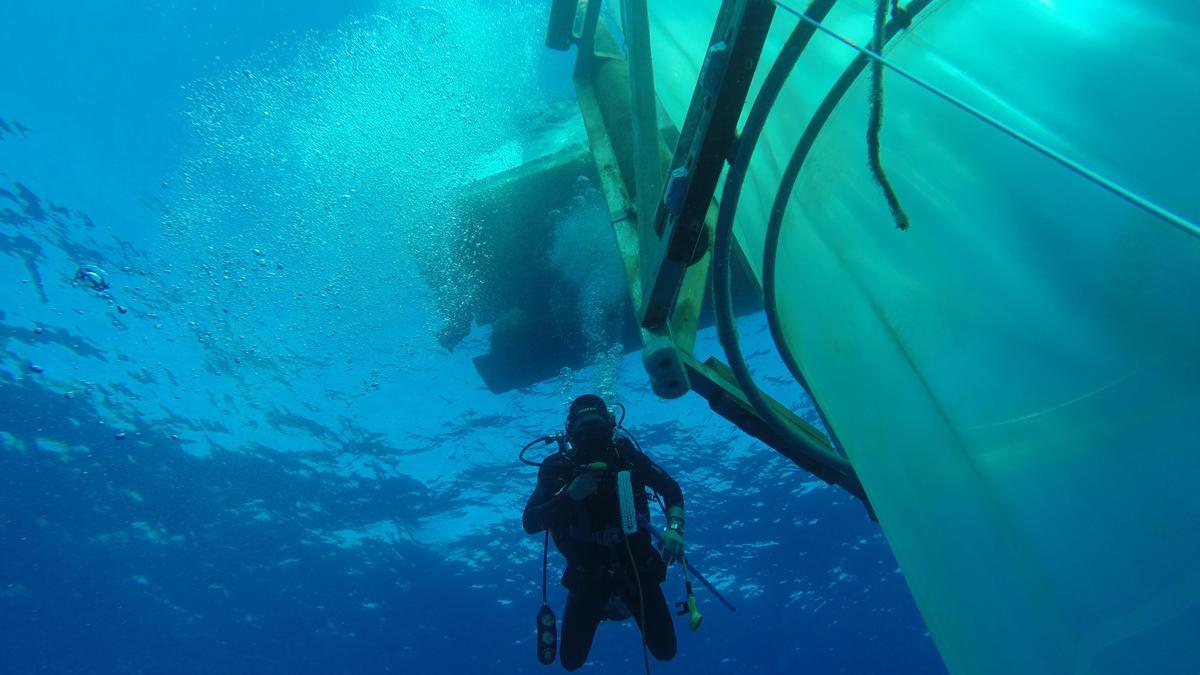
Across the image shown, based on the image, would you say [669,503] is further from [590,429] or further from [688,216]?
[688,216]

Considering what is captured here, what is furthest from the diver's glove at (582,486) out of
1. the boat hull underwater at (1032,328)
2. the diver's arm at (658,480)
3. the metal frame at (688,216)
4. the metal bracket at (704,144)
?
the boat hull underwater at (1032,328)

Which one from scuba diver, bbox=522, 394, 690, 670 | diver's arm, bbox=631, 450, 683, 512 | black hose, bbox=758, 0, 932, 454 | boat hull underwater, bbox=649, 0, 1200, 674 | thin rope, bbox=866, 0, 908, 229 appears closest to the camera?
boat hull underwater, bbox=649, 0, 1200, 674

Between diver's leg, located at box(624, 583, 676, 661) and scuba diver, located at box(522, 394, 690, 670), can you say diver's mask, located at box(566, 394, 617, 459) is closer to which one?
scuba diver, located at box(522, 394, 690, 670)

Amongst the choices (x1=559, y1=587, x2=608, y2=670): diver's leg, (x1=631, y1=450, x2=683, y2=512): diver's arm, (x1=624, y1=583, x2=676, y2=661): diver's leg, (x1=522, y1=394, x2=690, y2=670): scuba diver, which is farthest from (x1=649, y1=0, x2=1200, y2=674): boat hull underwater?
(x1=559, y1=587, x2=608, y2=670): diver's leg

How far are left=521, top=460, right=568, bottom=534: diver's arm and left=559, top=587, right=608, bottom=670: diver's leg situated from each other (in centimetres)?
84

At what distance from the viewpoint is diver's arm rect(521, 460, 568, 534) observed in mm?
5301

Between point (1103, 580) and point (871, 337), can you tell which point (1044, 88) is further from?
point (1103, 580)

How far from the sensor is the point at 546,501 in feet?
17.8

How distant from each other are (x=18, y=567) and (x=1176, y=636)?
101ft

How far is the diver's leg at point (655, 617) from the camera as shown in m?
5.60

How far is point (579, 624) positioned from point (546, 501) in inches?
53.6

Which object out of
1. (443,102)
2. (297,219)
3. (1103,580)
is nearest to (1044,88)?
(1103,580)

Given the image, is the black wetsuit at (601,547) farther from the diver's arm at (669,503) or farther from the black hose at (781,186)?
the black hose at (781,186)

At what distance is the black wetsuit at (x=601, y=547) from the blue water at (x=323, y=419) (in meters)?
3.85
